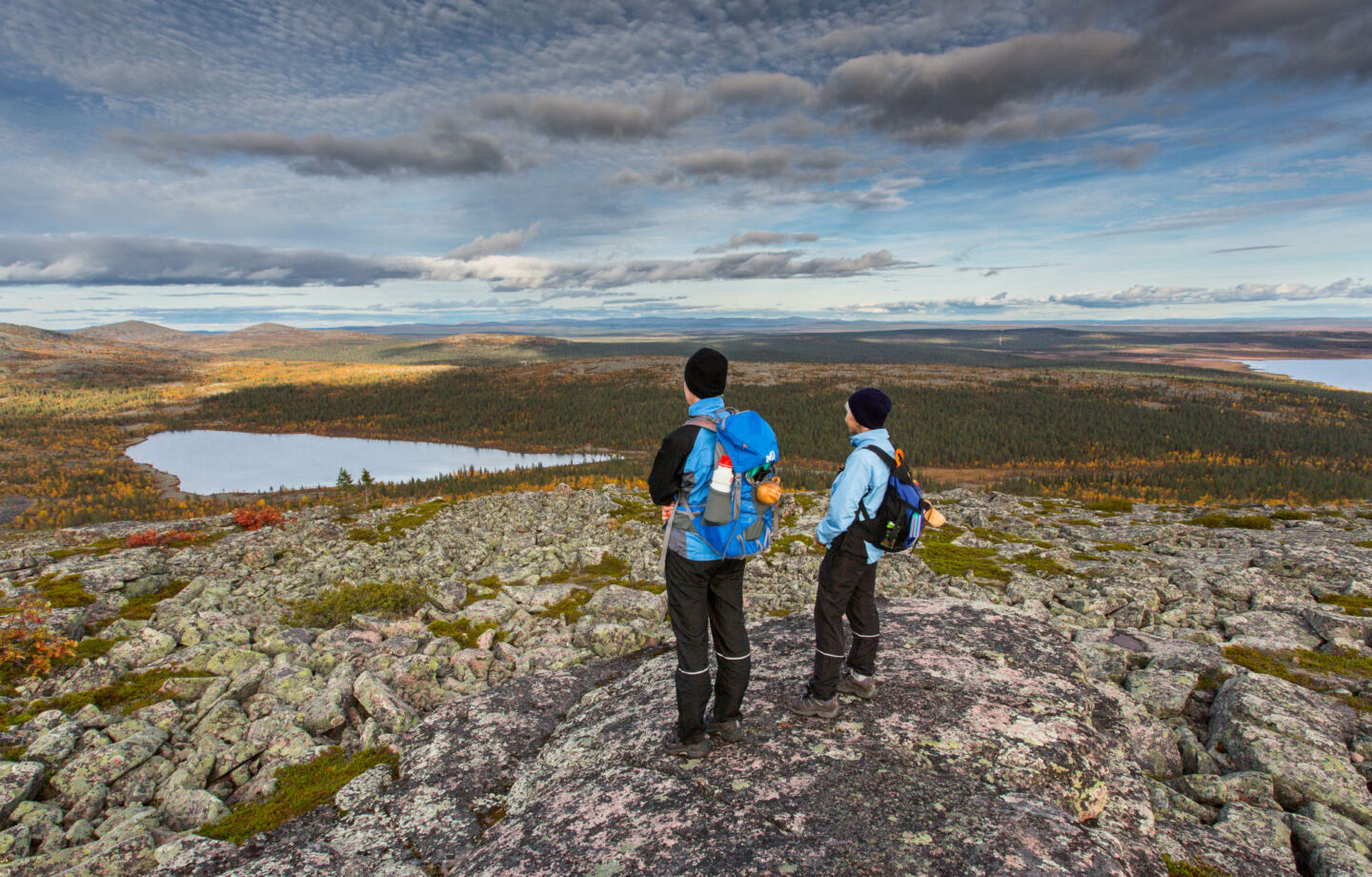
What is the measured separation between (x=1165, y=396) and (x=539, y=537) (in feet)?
459

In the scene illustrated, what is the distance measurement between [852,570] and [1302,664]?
30.1 ft

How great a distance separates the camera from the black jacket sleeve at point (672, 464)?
18.9 feet

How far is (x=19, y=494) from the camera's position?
178 ft

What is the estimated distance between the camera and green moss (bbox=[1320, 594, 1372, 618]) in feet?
40.2

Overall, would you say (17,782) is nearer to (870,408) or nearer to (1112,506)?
(870,408)

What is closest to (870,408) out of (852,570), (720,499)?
(852,570)

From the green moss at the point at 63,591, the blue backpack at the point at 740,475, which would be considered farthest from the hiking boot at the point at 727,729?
the green moss at the point at 63,591

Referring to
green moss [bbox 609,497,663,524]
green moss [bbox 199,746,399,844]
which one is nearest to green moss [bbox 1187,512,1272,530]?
green moss [bbox 609,497,663,524]

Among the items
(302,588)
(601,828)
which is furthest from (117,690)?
(601,828)

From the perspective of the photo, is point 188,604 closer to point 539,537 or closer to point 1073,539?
point 539,537

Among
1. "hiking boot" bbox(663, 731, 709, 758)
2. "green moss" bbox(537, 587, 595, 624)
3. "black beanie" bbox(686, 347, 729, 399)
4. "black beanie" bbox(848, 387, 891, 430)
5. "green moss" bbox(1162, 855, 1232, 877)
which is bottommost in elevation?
"green moss" bbox(537, 587, 595, 624)

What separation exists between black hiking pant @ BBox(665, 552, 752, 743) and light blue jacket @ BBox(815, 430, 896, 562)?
110 cm

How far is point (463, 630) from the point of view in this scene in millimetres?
12172

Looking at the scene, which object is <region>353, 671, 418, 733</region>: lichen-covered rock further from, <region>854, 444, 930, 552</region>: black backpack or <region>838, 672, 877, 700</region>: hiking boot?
<region>854, 444, 930, 552</region>: black backpack
